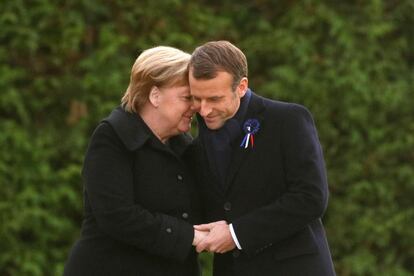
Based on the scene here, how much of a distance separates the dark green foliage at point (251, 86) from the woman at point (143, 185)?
2.34 meters

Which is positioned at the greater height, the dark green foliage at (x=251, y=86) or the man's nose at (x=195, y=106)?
the man's nose at (x=195, y=106)

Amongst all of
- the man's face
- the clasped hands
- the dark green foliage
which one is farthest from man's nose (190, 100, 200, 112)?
the dark green foliage

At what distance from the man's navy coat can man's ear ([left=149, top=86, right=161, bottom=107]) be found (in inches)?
13.2

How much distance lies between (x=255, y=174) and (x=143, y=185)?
16.8 inches

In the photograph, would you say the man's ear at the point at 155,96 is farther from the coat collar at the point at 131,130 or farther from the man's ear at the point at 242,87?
the man's ear at the point at 242,87

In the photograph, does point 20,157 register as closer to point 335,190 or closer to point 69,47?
point 69,47

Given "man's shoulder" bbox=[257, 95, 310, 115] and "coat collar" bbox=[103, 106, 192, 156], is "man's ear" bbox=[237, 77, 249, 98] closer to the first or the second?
"man's shoulder" bbox=[257, 95, 310, 115]

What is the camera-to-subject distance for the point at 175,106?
3926 mm

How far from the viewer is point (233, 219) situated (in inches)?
151

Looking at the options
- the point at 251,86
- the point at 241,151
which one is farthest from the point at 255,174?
the point at 251,86

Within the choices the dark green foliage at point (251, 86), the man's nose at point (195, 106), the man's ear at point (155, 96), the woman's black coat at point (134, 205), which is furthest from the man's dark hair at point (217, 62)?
the dark green foliage at point (251, 86)

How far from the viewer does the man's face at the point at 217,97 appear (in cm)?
369

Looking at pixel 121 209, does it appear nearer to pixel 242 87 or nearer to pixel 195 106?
pixel 195 106

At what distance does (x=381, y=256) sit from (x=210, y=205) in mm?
3066
